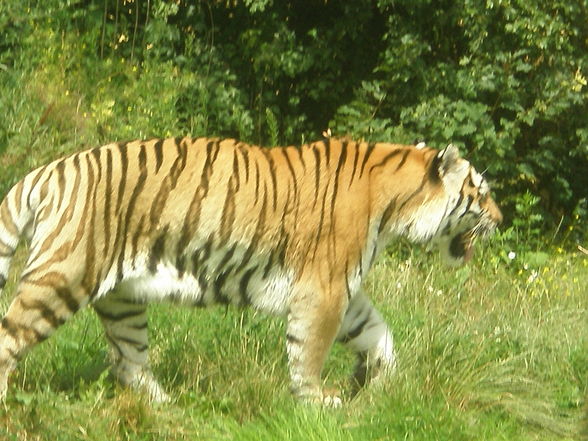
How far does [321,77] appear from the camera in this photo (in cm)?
1137

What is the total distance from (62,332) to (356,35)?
5144 mm

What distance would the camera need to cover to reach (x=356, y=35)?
1109cm

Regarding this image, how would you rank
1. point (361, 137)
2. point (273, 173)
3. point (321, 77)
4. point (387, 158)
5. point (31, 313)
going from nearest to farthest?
point (31, 313), point (273, 173), point (387, 158), point (361, 137), point (321, 77)

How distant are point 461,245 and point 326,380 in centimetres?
116

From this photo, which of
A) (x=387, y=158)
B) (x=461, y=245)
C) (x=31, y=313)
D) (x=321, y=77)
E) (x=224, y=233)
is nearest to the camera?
(x=31, y=313)

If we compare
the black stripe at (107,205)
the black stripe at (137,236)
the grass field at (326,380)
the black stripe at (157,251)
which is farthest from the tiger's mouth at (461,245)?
the black stripe at (107,205)

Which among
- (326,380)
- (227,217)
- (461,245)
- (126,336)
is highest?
(227,217)

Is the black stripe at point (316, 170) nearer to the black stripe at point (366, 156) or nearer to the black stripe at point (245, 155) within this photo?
the black stripe at point (366, 156)

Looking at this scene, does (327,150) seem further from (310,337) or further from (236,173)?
(310,337)

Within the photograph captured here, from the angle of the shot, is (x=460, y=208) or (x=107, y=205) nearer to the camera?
(x=107, y=205)

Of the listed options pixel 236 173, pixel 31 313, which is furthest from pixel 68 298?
pixel 236 173

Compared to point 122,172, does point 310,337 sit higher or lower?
lower

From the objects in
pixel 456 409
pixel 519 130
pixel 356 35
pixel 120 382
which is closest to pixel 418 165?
pixel 456 409

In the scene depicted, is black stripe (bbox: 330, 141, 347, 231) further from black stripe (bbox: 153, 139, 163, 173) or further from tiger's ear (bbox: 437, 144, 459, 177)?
black stripe (bbox: 153, 139, 163, 173)
